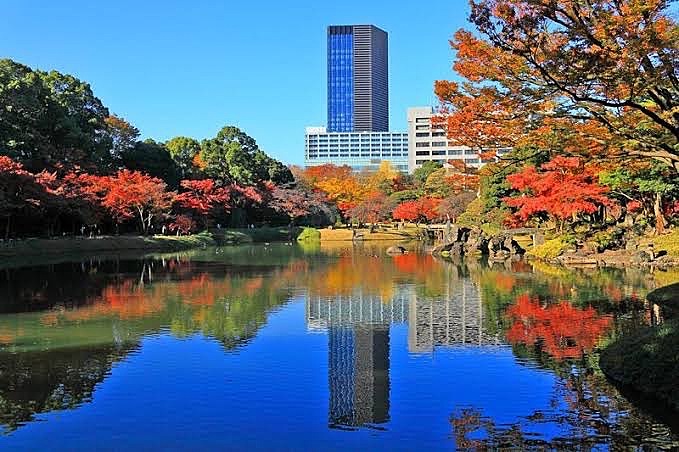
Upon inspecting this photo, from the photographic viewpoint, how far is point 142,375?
8547 mm

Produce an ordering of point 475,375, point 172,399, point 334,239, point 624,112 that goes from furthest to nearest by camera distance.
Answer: point 334,239 < point 624,112 < point 475,375 < point 172,399

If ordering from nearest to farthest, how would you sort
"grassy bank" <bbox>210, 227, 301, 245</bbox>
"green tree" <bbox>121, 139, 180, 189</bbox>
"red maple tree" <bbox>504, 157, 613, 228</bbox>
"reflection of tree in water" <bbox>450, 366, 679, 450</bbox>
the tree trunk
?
"reflection of tree in water" <bbox>450, 366, 679, 450</bbox>
the tree trunk
"red maple tree" <bbox>504, 157, 613, 228</bbox>
"green tree" <bbox>121, 139, 180, 189</bbox>
"grassy bank" <bbox>210, 227, 301, 245</bbox>

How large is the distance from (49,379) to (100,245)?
27506mm

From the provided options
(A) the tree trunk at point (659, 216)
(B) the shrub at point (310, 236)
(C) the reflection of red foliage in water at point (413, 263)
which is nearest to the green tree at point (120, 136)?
(B) the shrub at point (310, 236)

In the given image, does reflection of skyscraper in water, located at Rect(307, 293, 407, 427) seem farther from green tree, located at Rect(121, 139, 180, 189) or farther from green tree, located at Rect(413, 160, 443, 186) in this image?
green tree, located at Rect(413, 160, 443, 186)

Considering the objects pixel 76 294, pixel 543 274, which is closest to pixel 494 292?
pixel 543 274

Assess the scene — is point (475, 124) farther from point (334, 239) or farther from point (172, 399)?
point (334, 239)

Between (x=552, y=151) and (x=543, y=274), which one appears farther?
(x=543, y=274)

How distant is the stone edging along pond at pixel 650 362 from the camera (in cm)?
681

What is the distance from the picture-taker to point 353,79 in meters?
153

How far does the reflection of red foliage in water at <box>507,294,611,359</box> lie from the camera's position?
986 cm

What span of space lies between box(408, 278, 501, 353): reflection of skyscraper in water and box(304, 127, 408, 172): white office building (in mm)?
118473

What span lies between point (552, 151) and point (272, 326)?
5742 mm

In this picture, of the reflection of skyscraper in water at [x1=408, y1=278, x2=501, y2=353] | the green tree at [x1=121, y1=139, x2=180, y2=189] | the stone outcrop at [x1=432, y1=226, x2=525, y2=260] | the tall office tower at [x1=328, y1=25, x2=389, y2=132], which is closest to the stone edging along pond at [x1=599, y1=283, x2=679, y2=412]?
the reflection of skyscraper in water at [x1=408, y1=278, x2=501, y2=353]
